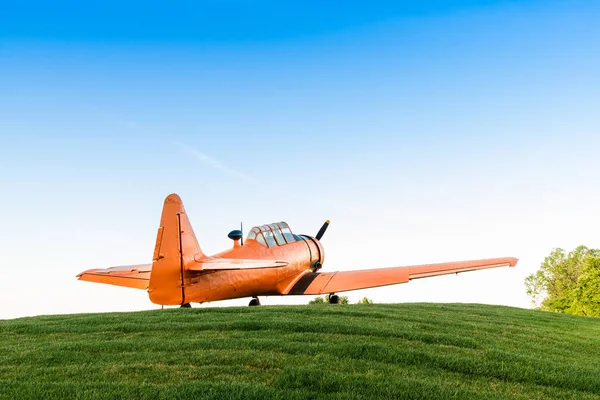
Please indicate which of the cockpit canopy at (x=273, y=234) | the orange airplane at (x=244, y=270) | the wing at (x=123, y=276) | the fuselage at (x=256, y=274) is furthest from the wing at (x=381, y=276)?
the wing at (x=123, y=276)

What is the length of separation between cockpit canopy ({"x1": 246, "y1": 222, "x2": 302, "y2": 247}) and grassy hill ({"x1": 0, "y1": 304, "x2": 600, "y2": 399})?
24.9ft

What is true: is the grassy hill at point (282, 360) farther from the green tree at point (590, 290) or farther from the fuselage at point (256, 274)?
the green tree at point (590, 290)

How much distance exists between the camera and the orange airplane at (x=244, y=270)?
13.8 metres

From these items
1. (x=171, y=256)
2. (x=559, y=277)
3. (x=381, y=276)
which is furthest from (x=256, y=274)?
(x=559, y=277)

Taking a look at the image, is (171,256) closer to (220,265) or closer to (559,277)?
(220,265)

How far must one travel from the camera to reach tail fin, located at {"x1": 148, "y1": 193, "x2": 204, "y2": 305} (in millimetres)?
13594

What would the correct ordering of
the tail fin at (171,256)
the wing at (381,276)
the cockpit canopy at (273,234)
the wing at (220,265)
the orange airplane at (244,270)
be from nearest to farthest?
the tail fin at (171,256), the orange airplane at (244,270), the wing at (220,265), the cockpit canopy at (273,234), the wing at (381,276)

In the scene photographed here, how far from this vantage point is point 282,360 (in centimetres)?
691

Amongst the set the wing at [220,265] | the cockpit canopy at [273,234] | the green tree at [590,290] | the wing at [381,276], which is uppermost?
the cockpit canopy at [273,234]

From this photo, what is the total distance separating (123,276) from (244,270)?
5.37m

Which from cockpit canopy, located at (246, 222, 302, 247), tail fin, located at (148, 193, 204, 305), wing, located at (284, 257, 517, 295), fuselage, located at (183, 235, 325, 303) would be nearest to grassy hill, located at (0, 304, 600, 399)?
tail fin, located at (148, 193, 204, 305)

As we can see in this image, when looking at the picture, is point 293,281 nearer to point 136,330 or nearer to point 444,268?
point 444,268

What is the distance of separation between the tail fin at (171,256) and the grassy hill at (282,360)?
2.43 m

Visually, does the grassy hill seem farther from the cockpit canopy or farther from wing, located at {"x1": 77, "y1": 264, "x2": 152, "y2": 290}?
the cockpit canopy
